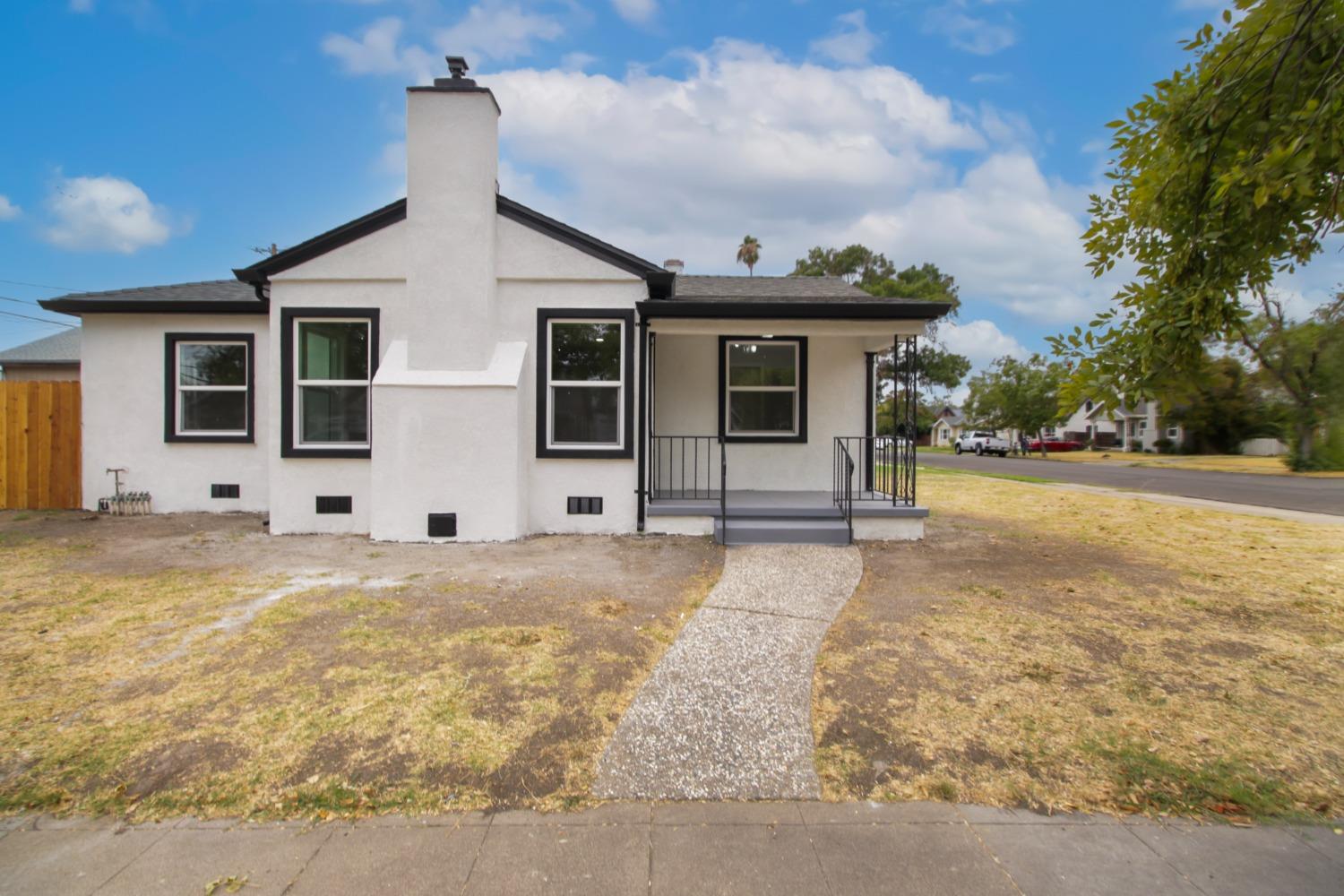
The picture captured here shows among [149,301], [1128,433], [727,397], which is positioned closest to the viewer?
[149,301]

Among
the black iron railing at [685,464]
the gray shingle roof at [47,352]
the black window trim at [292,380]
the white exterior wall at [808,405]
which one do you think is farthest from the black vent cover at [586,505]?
the gray shingle roof at [47,352]

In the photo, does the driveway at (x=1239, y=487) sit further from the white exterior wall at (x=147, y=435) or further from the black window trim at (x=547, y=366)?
the white exterior wall at (x=147, y=435)

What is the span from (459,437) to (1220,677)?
696cm

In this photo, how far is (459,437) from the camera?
23.7ft

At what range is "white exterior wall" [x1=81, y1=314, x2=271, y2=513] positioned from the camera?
8836 mm

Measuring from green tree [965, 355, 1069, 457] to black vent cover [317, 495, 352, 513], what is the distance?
41.6 meters

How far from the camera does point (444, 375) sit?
7309 mm

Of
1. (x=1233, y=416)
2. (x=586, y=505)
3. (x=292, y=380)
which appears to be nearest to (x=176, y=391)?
(x=292, y=380)

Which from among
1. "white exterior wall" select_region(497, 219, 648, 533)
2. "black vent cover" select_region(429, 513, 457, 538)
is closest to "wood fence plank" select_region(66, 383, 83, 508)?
"black vent cover" select_region(429, 513, 457, 538)

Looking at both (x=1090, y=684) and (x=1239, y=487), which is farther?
(x=1239, y=487)

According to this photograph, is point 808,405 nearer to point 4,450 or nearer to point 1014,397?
point 4,450

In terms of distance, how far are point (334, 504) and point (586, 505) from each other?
3215mm

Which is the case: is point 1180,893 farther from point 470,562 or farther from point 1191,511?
point 1191,511

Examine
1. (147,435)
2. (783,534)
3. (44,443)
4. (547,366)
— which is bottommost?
(783,534)
